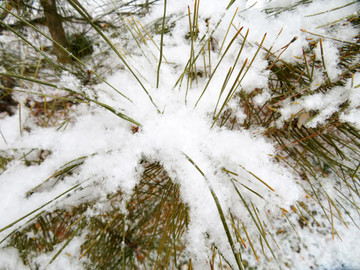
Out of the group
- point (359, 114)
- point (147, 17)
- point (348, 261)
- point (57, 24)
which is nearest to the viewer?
point (359, 114)

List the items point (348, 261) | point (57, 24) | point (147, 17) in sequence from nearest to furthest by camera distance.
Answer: point (147, 17) → point (57, 24) → point (348, 261)

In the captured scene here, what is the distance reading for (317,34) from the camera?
0.39 metres

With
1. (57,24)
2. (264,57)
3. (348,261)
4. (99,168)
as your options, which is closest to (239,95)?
(264,57)

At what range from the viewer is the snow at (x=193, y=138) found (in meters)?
0.37

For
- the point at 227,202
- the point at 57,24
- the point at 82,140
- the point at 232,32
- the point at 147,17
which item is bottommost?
the point at 227,202

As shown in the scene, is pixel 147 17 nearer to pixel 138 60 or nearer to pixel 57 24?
pixel 138 60

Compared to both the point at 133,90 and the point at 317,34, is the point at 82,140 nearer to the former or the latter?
the point at 133,90

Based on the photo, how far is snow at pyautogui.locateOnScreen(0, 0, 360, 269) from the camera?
37cm

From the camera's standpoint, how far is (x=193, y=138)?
0.39 metres

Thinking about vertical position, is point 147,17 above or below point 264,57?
above

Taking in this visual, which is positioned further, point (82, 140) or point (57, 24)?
point (57, 24)

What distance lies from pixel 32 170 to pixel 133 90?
337mm

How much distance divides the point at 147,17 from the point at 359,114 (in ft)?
2.00

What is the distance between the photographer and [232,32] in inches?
18.0
